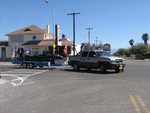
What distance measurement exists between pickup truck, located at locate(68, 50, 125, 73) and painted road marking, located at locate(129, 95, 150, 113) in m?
16.7

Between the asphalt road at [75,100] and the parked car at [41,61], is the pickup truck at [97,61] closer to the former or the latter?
the parked car at [41,61]

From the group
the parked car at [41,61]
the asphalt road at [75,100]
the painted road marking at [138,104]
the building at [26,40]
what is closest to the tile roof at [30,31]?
the building at [26,40]

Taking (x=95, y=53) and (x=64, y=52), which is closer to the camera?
(x=95, y=53)

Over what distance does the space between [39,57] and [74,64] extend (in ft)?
14.0

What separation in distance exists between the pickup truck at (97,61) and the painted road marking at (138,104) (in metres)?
16.7

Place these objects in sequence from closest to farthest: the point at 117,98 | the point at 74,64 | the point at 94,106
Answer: the point at 94,106
the point at 117,98
the point at 74,64

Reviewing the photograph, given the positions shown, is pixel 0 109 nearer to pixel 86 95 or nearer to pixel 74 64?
pixel 86 95

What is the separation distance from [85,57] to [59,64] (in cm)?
398

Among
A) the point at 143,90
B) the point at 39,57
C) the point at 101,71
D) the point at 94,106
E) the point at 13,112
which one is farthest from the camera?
the point at 39,57

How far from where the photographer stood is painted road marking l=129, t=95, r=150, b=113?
13.0m

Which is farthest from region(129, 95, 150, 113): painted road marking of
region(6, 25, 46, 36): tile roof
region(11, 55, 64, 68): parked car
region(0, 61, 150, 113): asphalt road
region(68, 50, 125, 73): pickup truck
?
region(6, 25, 46, 36): tile roof

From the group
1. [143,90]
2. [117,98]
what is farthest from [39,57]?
[117,98]

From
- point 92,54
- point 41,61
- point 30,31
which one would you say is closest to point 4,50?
point 30,31

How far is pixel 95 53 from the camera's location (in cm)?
3528
